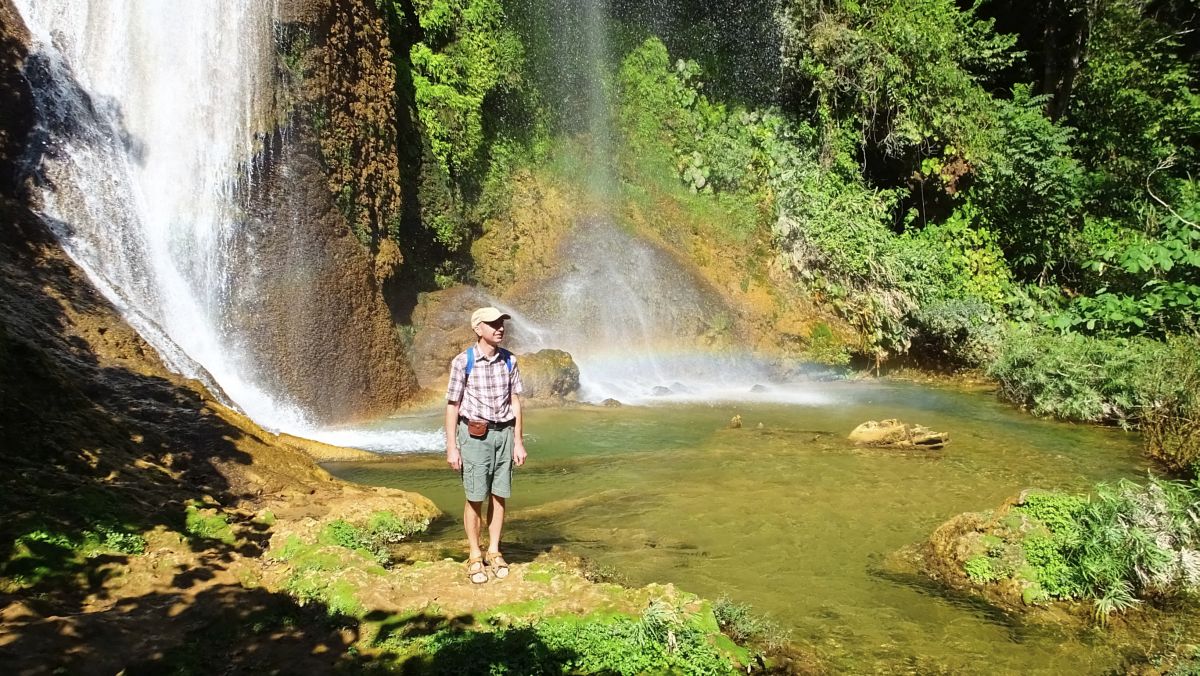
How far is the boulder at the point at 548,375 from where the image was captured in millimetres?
12930

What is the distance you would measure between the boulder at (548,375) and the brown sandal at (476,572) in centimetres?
802

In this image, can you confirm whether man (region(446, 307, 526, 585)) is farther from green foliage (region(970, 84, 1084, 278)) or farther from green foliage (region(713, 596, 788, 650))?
green foliage (region(970, 84, 1084, 278))

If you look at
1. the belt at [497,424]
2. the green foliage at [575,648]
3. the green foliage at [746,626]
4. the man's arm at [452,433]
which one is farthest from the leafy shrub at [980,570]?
the man's arm at [452,433]

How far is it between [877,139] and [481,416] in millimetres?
16991

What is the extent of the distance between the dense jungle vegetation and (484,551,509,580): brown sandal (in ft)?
37.9

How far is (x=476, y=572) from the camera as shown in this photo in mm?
4520

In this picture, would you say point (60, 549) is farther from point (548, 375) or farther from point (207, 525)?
point (548, 375)

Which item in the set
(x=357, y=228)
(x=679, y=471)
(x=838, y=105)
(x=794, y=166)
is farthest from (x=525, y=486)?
(x=838, y=105)

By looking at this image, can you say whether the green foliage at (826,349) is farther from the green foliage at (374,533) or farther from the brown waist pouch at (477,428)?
the brown waist pouch at (477,428)

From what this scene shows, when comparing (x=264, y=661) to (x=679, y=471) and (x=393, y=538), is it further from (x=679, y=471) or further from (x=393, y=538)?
(x=679, y=471)

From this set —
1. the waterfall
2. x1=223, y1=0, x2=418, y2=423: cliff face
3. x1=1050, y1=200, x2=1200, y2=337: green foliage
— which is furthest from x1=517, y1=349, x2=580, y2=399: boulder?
x1=1050, y1=200, x2=1200, y2=337: green foliage

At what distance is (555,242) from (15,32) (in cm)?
1022

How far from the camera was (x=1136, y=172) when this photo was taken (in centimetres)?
1744

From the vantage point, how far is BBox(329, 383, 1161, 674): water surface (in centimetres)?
473
